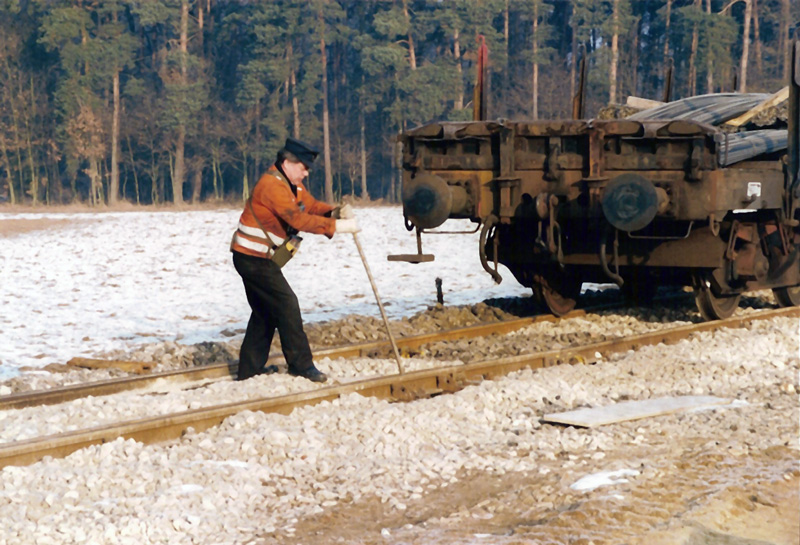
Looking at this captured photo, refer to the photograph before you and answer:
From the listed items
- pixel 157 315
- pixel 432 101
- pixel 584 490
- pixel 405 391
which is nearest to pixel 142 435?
pixel 405 391

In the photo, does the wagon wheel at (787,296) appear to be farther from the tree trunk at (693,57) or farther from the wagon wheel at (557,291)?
the tree trunk at (693,57)

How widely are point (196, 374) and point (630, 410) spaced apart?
10.9 feet

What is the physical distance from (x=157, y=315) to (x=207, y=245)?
10.3 m

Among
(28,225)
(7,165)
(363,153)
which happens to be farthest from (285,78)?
(28,225)

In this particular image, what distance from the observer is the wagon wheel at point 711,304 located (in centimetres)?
994

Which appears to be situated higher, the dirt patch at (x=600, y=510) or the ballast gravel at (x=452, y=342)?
the dirt patch at (x=600, y=510)

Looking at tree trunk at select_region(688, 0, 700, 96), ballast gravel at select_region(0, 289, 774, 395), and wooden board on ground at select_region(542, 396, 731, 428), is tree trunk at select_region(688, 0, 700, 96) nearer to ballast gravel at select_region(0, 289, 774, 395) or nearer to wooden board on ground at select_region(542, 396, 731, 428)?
ballast gravel at select_region(0, 289, 774, 395)

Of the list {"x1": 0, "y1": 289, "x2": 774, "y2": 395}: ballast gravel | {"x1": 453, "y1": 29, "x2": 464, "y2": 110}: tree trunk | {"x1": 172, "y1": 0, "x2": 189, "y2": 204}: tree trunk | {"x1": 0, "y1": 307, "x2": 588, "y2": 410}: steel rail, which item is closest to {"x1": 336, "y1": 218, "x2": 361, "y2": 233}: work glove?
{"x1": 0, "y1": 307, "x2": 588, "y2": 410}: steel rail

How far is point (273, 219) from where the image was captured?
7402mm

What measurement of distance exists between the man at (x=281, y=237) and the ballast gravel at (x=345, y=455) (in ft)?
1.18

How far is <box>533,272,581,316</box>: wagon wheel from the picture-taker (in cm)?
1064

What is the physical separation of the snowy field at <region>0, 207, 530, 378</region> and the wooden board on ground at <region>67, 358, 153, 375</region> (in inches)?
26.0

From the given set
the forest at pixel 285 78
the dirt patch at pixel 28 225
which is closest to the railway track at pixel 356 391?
the dirt patch at pixel 28 225

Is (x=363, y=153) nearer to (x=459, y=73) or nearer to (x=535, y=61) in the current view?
(x=459, y=73)
